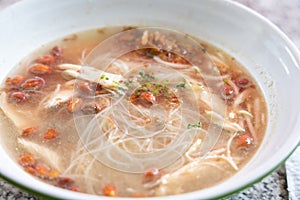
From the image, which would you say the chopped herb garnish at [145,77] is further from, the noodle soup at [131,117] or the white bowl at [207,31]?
the white bowl at [207,31]

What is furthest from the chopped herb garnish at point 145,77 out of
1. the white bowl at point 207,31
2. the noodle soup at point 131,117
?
the white bowl at point 207,31

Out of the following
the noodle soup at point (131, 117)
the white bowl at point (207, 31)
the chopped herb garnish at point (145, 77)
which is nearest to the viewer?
the noodle soup at point (131, 117)

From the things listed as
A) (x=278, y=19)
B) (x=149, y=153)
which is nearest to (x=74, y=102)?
(x=149, y=153)

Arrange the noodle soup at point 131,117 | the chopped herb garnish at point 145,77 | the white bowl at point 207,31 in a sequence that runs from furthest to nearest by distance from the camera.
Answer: the chopped herb garnish at point 145,77 < the white bowl at point 207,31 < the noodle soup at point 131,117

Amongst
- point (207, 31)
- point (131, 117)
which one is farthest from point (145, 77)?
point (207, 31)

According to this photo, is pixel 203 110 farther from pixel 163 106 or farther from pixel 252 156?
pixel 252 156

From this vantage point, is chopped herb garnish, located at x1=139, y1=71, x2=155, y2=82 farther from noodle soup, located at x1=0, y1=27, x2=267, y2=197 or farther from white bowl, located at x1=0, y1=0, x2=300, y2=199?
white bowl, located at x1=0, y1=0, x2=300, y2=199

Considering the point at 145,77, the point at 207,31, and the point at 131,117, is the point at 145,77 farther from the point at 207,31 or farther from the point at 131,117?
the point at 207,31

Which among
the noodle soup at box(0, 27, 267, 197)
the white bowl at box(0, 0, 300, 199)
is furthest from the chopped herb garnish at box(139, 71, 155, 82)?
the white bowl at box(0, 0, 300, 199)

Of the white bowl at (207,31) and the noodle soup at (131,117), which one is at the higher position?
the white bowl at (207,31)
